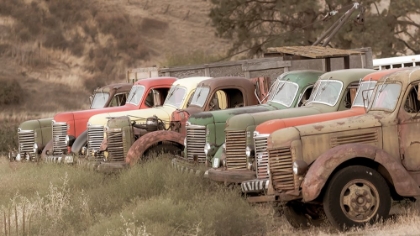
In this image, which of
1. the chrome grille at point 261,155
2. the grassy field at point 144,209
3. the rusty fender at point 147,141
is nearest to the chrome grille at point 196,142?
the grassy field at point 144,209

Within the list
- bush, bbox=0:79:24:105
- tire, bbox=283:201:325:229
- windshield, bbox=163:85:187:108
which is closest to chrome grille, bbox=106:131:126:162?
windshield, bbox=163:85:187:108

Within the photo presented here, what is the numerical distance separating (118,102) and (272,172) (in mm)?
10462

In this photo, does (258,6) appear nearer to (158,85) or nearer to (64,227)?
(158,85)

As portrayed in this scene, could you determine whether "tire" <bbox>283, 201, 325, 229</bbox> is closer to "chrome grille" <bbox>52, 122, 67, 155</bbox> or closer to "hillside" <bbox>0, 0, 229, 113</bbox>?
"chrome grille" <bbox>52, 122, 67, 155</bbox>

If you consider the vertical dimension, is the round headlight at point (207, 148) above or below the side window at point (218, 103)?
below

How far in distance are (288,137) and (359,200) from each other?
1125 mm

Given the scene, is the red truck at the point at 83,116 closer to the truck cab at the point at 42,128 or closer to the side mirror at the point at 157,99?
the side mirror at the point at 157,99

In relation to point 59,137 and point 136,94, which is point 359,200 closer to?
point 136,94

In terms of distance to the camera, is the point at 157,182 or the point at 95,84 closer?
the point at 157,182

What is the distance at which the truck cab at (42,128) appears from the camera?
22000mm

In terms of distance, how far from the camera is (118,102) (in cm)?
2192

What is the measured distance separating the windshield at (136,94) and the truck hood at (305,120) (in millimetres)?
7463

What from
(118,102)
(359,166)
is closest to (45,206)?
(359,166)

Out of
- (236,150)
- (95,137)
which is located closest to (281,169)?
(236,150)
